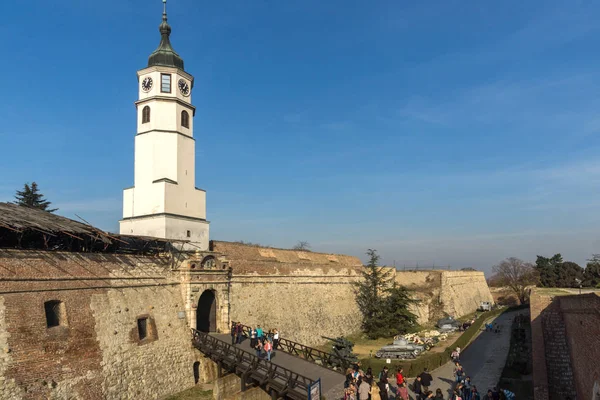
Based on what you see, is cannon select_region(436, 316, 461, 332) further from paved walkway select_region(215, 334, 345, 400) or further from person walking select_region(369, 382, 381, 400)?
person walking select_region(369, 382, 381, 400)

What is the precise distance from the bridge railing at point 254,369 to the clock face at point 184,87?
43.2ft

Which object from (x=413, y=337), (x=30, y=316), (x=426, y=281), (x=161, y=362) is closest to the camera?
(x=30, y=316)

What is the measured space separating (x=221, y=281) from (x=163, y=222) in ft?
14.3

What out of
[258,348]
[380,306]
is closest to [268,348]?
[258,348]

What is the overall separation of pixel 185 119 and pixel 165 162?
9.63ft

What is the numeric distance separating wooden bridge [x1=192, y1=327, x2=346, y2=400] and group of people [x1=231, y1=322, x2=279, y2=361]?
0.28 metres

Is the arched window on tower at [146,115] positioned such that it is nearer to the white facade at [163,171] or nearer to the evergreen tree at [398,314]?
the white facade at [163,171]

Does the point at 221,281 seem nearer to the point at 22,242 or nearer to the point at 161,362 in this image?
the point at 161,362

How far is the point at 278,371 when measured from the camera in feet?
57.6

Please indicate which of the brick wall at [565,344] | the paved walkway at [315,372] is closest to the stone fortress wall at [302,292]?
the paved walkway at [315,372]

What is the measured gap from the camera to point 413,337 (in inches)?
1266

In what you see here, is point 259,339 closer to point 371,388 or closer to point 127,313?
point 127,313

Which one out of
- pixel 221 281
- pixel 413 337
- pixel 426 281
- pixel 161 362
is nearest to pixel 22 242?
pixel 161 362

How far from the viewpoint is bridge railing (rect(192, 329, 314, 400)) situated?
51.0 ft
